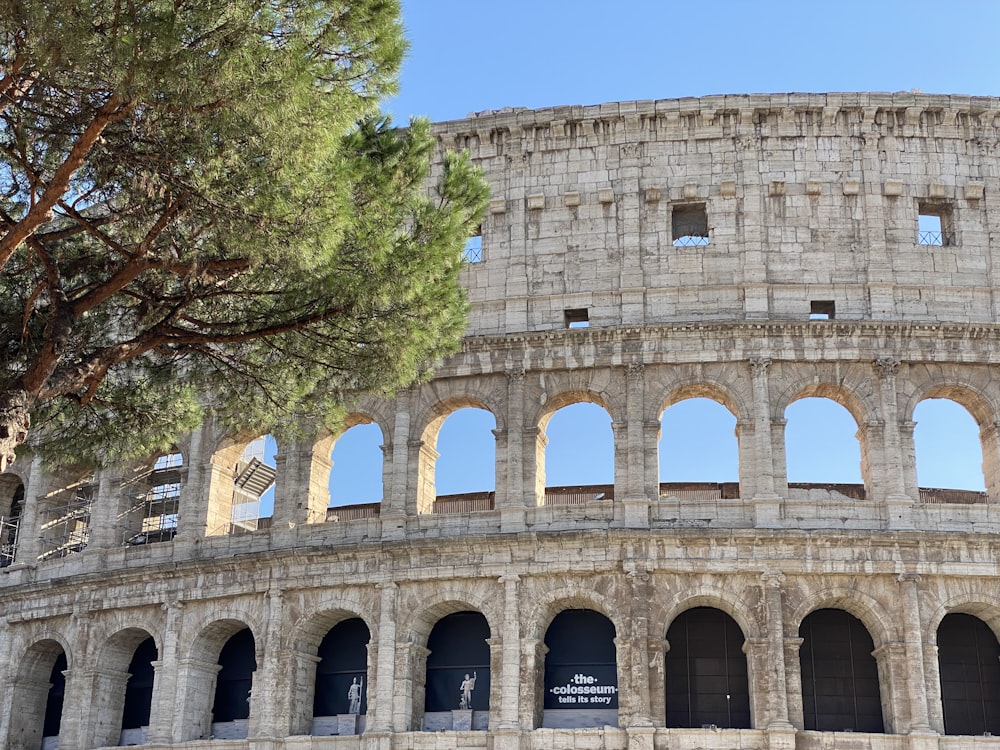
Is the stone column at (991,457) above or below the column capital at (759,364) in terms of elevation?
below

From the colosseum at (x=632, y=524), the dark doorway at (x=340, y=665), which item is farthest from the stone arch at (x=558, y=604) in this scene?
the dark doorway at (x=340, y=665)

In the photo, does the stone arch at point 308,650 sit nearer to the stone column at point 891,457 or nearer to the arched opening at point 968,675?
the stone column at point 891,457

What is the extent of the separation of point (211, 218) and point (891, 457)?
14749 millimetres

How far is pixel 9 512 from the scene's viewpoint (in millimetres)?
31688

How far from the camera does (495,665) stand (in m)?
23.7

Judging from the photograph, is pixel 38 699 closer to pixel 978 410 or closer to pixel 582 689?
Result: pixel 582 689

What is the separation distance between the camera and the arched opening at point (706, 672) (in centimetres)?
2383

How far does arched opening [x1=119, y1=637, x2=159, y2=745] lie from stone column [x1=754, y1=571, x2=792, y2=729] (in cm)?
1238

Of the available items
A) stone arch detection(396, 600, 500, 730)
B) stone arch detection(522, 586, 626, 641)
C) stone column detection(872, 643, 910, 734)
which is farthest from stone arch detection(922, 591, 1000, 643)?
stone arch detection(396, 600, 500, 730)

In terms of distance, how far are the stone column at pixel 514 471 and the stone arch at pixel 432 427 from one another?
0.36 metres

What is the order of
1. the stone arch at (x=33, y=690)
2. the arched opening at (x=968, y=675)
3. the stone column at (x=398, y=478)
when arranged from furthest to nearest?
the stone arch at (x=33, y=690) → the stone column at (x=398, y=478) → the arched opening at (x=968, y=675)

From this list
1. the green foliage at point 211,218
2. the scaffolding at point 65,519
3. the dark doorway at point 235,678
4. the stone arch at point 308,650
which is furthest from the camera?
the scaffolding at point 65,519

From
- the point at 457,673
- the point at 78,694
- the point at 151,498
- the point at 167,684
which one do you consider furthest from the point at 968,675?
the point at 151,498

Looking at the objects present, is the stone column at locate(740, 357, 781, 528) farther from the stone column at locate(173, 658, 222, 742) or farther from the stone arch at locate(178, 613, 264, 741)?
the stone column at locate(173, 658, 222, 742)
